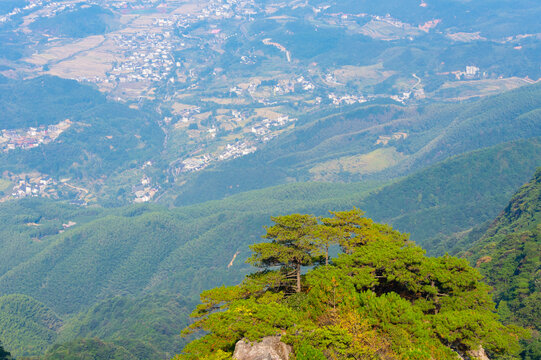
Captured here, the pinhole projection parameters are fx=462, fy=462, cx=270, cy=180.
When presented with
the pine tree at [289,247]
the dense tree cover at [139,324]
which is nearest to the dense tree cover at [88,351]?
the dense tree cover at [139,324]

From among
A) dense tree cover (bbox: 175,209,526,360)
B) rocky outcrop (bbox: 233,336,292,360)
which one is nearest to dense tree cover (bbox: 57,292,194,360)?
dense tree cover (bbox: 175,209,526,360)

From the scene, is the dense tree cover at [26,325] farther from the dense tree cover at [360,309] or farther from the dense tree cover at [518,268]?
the dense tree cover at [518,268]

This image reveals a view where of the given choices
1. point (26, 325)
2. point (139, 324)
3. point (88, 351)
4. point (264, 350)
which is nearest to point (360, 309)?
point (264, 350)

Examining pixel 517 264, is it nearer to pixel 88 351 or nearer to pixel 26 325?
pixel 88 351

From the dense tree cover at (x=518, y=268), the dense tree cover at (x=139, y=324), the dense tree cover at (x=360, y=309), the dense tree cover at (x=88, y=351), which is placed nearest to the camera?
the dense tree cover at (x=360, y=309)

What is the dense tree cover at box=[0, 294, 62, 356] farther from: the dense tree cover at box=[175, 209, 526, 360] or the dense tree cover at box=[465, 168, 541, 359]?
the dense tree cover at box=[465, 168, 541, 359]

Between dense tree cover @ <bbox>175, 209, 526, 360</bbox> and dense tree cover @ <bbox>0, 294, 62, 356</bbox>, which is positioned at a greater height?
dense tree cover @ <bbox>175, 209, 526, 360</bbox>
